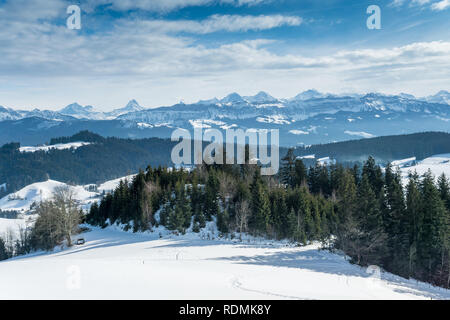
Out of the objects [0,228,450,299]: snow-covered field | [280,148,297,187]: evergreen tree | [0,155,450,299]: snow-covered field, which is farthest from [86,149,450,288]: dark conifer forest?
[0,228,450,299]: snow-covered field

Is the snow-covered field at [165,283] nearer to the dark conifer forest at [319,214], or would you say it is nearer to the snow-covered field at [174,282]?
the snow-covered field at [174,282]

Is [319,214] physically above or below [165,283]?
below

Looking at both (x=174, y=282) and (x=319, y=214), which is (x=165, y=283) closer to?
(x=174, y=282)

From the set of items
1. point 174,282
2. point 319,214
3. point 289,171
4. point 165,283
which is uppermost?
point 289,171

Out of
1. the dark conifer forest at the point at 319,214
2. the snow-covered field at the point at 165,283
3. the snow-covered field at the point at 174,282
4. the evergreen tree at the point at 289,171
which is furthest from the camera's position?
the evergreen tree at the point at 289,171

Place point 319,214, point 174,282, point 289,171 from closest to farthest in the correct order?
point 174,282, point 319,214, point 289,171

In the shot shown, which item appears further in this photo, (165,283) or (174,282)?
(174,282)

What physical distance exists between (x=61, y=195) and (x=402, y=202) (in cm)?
6162

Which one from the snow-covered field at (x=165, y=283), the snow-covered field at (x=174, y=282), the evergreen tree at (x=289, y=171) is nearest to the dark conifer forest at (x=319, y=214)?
the snow-covered field at (x=174, y=282)

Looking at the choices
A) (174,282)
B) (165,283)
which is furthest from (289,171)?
(165,283)

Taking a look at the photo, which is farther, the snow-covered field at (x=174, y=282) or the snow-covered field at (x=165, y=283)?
the snow-covered field at (x=174, y=282)

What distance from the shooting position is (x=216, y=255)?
4125cm
